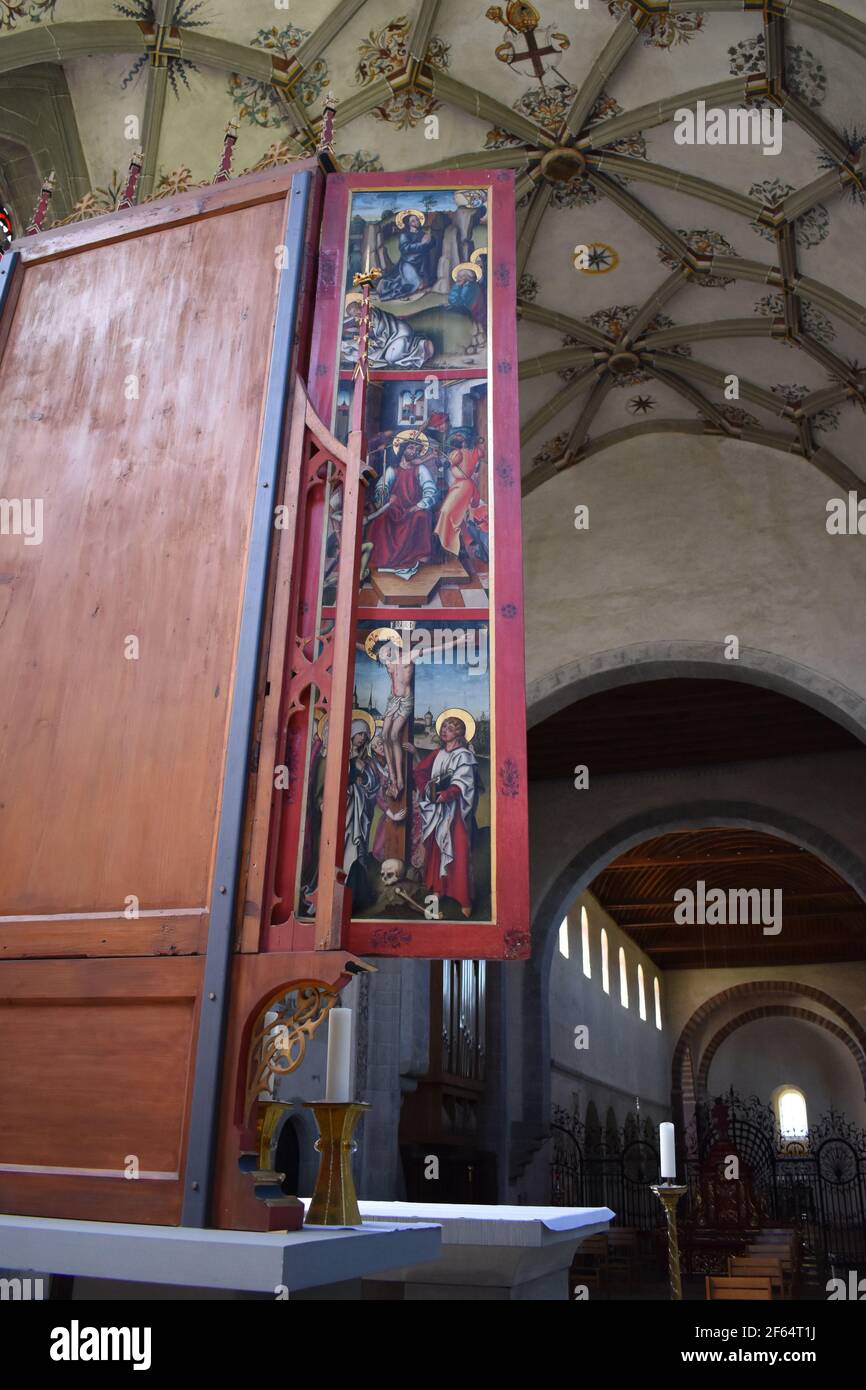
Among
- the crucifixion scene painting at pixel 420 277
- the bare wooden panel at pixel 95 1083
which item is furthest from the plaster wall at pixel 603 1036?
the bare wooden panel at pixel 95 1083

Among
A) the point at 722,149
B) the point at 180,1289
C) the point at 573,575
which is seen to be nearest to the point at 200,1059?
the point at 180,1289

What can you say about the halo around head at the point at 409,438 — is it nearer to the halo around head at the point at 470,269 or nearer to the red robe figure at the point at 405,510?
the red robe figure at the point at 405,510

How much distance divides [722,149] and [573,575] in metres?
5.21

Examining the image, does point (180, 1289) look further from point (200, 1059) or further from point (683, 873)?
point (683, 873)

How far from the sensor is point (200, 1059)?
286 centimetres

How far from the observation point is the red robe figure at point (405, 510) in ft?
12.2

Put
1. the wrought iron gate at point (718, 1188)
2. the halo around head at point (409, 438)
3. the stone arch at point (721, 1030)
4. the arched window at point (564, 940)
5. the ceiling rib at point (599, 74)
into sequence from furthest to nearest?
the stone arch at point (721, 1030), the arched window at point (564, 940), the wrought iron gate at point (718, 1188), the ceiling rib at point (599, 74), the halo around head at point (409, 438)

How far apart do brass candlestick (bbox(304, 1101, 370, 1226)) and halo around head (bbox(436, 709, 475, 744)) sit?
1123 millimetres

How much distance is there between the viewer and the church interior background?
173 inches

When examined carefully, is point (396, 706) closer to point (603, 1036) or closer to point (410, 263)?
point (410, 263)

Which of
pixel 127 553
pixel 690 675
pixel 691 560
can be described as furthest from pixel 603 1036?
pixel 127 553

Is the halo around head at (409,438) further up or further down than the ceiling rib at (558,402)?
further down

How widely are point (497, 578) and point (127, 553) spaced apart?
1.27 meters

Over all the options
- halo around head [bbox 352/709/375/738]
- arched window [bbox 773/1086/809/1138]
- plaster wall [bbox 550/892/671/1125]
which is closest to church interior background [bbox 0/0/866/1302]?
halo around head [bbox 352/709/375/738]
